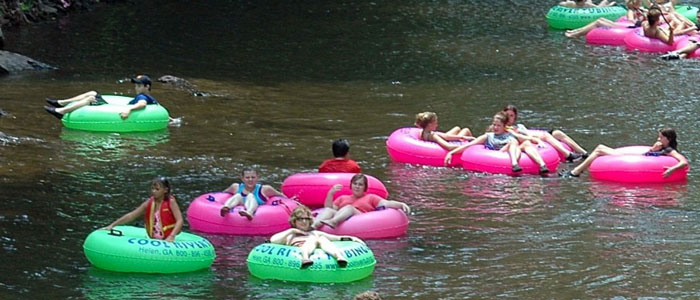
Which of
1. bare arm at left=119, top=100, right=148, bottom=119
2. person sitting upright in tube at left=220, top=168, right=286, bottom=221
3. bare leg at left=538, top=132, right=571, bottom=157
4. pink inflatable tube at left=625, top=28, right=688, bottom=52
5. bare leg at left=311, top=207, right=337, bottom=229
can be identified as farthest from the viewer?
pink inflatable tube at left=625, top=28, right=688, bottom=52

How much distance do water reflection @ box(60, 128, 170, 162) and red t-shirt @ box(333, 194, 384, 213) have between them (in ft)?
14.6

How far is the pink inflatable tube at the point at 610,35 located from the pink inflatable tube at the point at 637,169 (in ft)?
35.1

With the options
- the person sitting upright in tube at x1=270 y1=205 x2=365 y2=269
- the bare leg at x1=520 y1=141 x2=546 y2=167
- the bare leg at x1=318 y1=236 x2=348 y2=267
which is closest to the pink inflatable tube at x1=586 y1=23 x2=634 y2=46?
the bare leg at x1=520 y1=141 x2=546 y2=167

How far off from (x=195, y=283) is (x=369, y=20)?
1894cm

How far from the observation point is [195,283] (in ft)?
40.3

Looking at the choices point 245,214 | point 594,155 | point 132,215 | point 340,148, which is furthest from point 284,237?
point 594,155

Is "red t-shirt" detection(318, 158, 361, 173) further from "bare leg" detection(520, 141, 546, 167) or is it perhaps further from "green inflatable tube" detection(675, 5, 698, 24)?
"green inflatable tube" detection(675, 5, 698, 24)

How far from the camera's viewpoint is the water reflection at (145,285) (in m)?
11.9

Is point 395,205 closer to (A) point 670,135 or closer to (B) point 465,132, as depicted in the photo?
(B) point 465,132

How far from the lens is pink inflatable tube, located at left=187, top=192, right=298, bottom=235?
13.8 metres

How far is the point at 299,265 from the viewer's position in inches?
477

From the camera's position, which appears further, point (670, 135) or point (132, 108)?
point (132, 108)

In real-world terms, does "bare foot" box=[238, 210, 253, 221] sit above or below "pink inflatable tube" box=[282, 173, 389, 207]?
below

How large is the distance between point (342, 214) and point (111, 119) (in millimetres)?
6259
